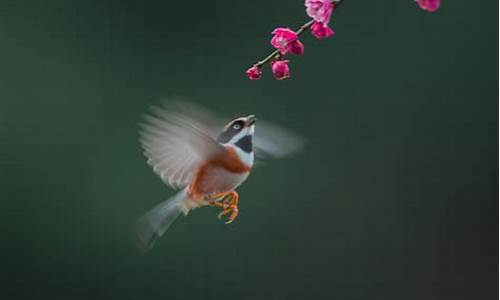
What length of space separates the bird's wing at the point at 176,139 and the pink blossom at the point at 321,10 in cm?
38

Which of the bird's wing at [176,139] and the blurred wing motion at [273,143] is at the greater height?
the blurred wing motion at [273,143]

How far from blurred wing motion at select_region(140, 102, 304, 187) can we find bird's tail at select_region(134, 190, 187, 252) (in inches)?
5.9

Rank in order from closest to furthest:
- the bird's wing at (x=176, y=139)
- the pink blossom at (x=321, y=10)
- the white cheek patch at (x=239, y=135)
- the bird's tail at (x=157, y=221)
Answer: the pink blossom at (x=321, y=10), the bird's wing at (x=176, y=139), the white cheek patch at (x=239, y=135), the bird's tail at (x=157, y=221)

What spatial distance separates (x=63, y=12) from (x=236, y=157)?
171 inches

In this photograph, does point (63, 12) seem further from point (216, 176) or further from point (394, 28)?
point (216, 176)

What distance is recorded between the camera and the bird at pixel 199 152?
6.61 ft

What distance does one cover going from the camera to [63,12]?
6211mm

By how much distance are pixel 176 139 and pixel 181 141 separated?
0.02 meters

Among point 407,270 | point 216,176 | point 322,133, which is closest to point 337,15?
point 322,133

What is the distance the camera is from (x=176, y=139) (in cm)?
203

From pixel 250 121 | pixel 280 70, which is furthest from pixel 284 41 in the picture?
pixel 250 121

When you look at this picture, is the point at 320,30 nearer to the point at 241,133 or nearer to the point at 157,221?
the point at 241,133

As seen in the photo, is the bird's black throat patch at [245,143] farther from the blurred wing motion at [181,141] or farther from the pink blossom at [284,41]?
the pink blossom at [284,41]

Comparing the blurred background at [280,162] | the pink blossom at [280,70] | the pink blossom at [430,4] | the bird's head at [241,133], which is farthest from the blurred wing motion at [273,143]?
the blurred background at [280,162]
